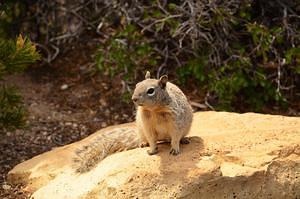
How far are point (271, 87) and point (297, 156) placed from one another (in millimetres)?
2283

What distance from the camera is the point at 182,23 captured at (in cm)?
685

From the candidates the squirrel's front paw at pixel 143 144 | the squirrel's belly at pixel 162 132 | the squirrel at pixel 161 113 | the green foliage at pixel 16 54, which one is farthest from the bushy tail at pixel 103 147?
the green foliage at pixel 16 54

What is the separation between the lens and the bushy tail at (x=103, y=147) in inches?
204

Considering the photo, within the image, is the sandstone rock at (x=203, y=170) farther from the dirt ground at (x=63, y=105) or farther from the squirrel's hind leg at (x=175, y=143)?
the dirt ground at (x=63, y=105)

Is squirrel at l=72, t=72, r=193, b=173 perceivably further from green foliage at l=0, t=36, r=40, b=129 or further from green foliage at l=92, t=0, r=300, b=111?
green foliage at l=92, t=0, r=300, b=111

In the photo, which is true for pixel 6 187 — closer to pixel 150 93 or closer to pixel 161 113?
pixel 161 113

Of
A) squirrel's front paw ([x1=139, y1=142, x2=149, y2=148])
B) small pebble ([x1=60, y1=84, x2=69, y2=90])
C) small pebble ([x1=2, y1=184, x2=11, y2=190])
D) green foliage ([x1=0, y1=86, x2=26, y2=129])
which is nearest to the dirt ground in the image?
small pebble ([x1=60, y1=84, x2=69, y2=90])

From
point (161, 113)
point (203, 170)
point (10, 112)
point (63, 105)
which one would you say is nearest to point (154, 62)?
point (63, 105)

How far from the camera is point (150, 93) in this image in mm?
4387

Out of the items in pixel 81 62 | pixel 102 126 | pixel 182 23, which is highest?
pixel 182 23

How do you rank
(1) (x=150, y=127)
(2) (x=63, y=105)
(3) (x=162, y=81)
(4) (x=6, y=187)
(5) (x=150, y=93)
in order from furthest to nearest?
(2) (x=63, y=105) → (4) (x=6, y=187) → (1) (x=150, y=127) → (3) (x=162, y=81) → (5) (x=150, y=93)

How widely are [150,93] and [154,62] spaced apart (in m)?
2.71

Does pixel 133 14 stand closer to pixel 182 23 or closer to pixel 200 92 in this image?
pixel 182 23

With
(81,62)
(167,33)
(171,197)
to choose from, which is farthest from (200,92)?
(171,197)
